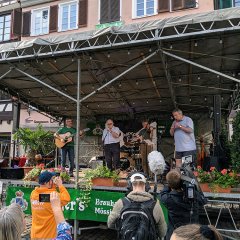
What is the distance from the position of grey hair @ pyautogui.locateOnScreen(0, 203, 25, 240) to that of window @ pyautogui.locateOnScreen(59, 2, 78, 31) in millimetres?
17491

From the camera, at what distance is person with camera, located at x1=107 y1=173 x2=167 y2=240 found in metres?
3.13

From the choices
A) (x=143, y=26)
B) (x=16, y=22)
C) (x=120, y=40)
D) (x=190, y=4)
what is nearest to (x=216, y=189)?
(x=143, y=26)

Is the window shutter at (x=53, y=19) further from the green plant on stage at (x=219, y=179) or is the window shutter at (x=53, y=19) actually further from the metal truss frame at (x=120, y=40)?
the green plant on stage at (x=219, y=179)

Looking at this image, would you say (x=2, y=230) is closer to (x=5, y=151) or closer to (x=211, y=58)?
(x=211, y=58)

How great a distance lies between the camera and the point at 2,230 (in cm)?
195

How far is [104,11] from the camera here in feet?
56.7

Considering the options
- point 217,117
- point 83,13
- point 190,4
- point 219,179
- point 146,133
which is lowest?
point 219,179

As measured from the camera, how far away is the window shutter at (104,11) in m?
17.2

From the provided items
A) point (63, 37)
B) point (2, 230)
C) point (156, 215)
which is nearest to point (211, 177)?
point (156, 215)

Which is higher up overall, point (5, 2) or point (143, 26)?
point (5, 2)

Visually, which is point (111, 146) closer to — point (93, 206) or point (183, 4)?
point (93, 206)

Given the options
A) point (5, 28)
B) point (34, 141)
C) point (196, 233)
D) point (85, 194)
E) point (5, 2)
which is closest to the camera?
point (196, 233)

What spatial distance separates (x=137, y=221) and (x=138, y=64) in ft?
12.9

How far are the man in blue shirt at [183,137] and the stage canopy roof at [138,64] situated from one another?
4.37 ft
